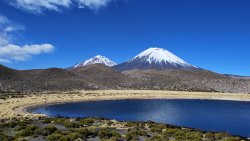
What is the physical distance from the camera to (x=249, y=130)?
162 ft

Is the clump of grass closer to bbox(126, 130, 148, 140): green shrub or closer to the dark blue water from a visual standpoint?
bbox(126, 130, 148, 140): green shrub

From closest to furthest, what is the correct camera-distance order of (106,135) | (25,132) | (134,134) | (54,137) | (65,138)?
(65,138) < (54,137) < (25,132) < (106,135) < (134,134)

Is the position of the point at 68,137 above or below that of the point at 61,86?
below

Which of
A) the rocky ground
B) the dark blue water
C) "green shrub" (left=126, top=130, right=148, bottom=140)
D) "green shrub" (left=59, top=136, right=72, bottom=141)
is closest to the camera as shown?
"green shrub" (left=59, top=136, right=72, bottom=141)

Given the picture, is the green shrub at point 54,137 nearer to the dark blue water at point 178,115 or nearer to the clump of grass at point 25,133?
the clump of grass at point 25,133

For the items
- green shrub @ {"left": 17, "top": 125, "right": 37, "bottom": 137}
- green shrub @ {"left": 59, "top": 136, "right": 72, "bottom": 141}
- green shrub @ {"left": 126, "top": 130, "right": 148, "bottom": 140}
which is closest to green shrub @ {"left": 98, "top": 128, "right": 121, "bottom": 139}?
green shrub @ {"left": 126, "top": 130, "right": 148, "bottom": 140}

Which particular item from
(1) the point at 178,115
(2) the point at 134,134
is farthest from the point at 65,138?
(1) the point at 178,115

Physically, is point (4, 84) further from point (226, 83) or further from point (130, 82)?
point (226, 83)

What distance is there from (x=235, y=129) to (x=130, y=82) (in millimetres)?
150251

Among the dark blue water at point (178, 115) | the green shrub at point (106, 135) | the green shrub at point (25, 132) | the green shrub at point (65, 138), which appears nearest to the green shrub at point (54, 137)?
the green shrub at point (65, 138)

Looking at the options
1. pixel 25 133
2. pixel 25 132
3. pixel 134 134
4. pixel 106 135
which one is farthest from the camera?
pixel 134 134

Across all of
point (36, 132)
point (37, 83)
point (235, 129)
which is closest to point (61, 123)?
point (36, 132)

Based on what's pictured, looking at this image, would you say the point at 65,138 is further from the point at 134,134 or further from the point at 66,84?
the point at 66,84

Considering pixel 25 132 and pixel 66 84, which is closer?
pixel 25 132
